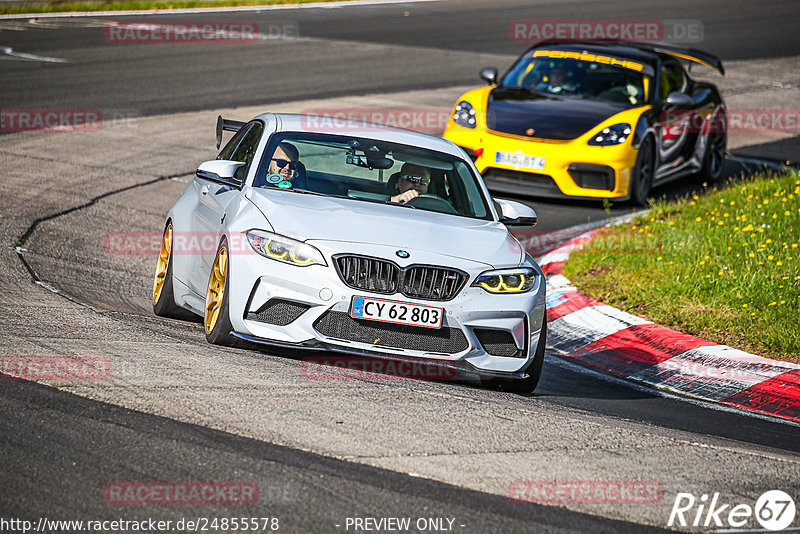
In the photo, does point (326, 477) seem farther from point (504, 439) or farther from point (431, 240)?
point (431, 240)

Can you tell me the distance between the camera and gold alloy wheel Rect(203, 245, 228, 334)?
605 cm

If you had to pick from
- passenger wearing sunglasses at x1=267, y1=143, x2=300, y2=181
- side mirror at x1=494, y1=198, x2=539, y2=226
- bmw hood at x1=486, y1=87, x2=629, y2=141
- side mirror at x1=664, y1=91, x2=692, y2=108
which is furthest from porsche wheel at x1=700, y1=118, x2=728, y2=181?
passenger wearing sunglasses at x1=267, y1=143, x2=300, y2=181

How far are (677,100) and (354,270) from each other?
312 inches

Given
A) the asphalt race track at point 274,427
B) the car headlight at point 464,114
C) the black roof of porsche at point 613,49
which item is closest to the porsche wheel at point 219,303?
the asphalt race track at point 274,427

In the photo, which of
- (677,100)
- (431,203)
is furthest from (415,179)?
(677,100)

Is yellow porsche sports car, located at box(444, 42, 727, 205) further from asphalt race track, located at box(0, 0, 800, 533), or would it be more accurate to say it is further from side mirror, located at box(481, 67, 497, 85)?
asphalt race track, located at box(0, 0, 800, 533)

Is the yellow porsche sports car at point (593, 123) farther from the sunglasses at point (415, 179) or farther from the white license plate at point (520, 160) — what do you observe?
the sunglasses at point (415, 179)

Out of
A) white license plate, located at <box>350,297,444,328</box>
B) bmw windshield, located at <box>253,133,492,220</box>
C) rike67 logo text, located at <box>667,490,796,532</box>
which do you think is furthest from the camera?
bmw windshield, located at <box>253,133,492,220</box>

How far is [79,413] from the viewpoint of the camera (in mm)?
4586

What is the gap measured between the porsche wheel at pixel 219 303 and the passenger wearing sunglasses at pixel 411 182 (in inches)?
52.7

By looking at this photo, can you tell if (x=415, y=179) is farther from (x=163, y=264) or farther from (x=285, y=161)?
(x=163, y=264)

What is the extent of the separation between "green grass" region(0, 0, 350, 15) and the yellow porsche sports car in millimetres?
16665

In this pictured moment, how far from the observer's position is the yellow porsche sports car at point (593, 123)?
11.9 m

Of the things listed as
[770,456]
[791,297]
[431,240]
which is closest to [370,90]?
[791,297]
